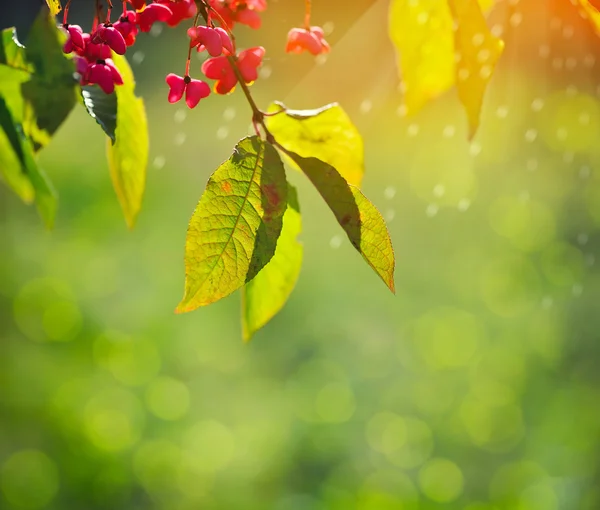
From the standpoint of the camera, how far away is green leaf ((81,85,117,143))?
370 millimetres

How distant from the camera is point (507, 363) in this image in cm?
273

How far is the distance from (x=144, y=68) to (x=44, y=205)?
2557 millimetres

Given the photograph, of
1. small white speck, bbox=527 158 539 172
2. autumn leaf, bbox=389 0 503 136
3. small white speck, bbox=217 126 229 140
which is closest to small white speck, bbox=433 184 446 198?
small white speck, bbox=527 158 539 172

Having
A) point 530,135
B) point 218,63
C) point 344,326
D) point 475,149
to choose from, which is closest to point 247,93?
point 218,63

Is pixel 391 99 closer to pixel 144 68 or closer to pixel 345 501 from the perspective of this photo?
pixel 144 68

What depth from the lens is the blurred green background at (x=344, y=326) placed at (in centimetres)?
237

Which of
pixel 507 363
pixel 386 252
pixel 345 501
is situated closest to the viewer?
pixel 386 252

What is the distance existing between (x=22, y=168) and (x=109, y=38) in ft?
0.39

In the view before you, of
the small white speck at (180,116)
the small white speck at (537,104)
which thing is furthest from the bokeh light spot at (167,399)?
the small white speck at (537,104)

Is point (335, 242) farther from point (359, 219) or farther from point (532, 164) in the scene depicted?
point (359, 219)

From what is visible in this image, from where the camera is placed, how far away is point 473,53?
1.37 feet

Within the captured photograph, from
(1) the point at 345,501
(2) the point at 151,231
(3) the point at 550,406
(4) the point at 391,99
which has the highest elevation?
(4) the point at 391,99

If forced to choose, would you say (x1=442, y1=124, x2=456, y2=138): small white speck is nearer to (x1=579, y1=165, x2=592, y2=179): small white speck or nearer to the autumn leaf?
(x1=579, y1=165, x2=592, y2=179): small white speck

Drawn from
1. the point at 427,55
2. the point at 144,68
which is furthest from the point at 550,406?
the point at 427,55
